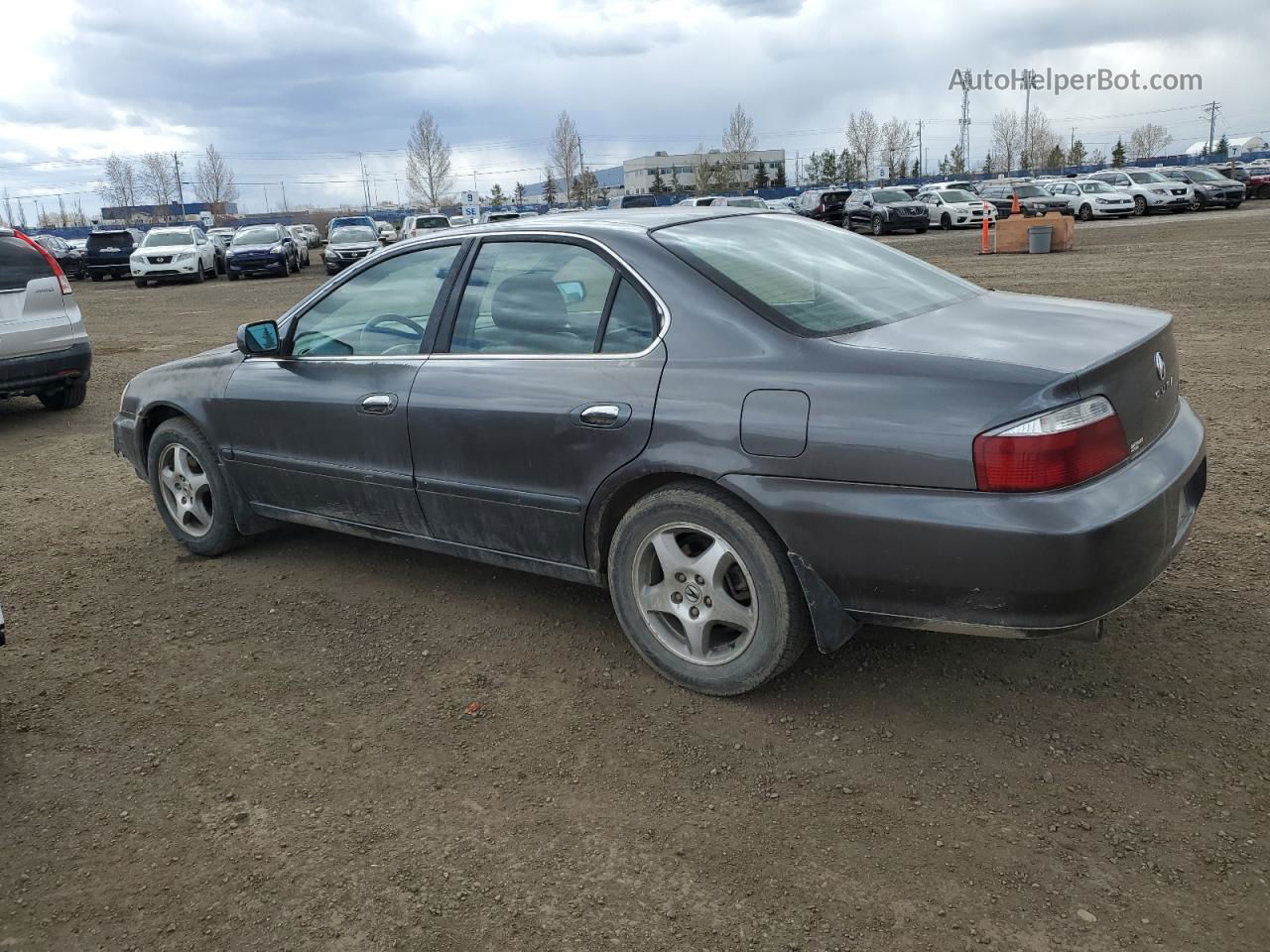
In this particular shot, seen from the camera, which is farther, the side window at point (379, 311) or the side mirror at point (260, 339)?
the side mirror at point (260, 339)

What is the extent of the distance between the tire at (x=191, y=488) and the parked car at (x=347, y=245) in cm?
2287

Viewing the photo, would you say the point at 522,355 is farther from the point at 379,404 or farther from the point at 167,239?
the point at 167,239

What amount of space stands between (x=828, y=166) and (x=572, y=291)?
331ft

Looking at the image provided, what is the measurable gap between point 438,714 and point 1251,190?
157 feet

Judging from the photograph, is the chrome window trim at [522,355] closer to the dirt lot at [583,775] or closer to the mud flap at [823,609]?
the mud flap at [823,609]

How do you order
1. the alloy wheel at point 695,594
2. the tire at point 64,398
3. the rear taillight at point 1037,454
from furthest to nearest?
1. the tire at point 64,398
2. the alloy wheel at point 695,594
3. the rear taillight at point 1037,454

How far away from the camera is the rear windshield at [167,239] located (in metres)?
29.2

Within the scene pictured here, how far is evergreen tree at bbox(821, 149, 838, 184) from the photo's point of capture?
98.2 metres

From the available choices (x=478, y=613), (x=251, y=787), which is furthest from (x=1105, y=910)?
(x=478, y=613)

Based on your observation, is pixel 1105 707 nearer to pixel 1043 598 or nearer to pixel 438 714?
pixel 1043 598

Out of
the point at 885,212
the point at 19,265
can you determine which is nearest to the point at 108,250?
the point at 885,212

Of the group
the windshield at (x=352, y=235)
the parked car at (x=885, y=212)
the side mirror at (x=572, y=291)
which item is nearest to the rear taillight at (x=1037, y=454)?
the side mirror at (x=572, y=291)

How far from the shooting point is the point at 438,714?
3.54 meters

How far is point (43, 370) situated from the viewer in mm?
8516
